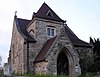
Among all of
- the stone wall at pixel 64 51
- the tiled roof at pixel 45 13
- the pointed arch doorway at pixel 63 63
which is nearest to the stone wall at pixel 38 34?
the tiled roof at pixel 45 13

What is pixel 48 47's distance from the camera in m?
23.6

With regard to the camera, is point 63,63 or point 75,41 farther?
point 75,41

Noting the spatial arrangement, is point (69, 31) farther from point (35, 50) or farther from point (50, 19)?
point (35, 50)

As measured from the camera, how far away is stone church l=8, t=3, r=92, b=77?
22.7m

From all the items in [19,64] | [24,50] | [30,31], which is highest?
[30,31]

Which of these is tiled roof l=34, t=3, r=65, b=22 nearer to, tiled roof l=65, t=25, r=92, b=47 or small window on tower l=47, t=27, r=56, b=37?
small window on tower l=47, t=27, r=56, b=37

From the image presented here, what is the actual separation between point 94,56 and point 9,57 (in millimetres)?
15356

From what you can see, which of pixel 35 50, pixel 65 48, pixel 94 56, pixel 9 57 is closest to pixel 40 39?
pixel 35 50

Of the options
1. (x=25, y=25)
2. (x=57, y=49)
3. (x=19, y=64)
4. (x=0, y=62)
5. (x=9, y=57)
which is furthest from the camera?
(x=9, y=57)

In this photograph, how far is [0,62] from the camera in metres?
14.7

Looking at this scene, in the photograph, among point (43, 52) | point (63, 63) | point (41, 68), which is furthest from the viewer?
point (63, 63)

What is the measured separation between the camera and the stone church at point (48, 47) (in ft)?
74.6

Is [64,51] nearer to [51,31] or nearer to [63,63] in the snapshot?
[63,63]

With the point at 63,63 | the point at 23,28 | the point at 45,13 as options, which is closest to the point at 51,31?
the point at 45,13
